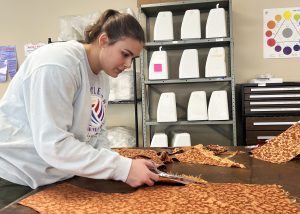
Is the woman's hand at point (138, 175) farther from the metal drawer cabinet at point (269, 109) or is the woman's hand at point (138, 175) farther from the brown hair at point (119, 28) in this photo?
the metal drawer cabinet at point (269, 109)

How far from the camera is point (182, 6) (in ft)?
9.78

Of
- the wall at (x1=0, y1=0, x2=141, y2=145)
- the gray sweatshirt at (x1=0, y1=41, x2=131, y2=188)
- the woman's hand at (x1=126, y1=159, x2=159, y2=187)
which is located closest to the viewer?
the gray sweatshirt at (x1=0, y1=41, x2=131, y2=188)

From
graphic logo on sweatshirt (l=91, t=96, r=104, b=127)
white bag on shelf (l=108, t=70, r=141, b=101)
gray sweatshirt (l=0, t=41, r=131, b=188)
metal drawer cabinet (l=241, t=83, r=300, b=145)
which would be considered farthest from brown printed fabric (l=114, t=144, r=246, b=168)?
white bag on shelf (l=108, t=70, r=141, b=101)

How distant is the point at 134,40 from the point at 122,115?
90.9 inches

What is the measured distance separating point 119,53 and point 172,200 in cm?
58

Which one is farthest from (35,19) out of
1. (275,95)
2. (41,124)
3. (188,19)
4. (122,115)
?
(41,124)

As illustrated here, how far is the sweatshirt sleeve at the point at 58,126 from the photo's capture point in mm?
1030

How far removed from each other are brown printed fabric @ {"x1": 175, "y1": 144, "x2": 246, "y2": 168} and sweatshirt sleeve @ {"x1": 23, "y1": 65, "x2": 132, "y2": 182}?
0.56 m

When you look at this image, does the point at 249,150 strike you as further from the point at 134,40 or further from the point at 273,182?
the point at 134,40

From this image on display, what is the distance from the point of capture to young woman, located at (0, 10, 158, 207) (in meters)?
1.04

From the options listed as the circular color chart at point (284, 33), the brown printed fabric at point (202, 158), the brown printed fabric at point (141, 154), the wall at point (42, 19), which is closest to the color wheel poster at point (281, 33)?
the circular color chart at point (284, 33)

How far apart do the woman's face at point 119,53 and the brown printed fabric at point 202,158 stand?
61 centimetres

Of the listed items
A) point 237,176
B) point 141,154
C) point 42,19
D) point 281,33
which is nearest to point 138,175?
point 237,176

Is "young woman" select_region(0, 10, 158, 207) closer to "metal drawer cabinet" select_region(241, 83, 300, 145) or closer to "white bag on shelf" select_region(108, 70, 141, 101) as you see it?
"metal drawer cabinet" select_region(241, 83, 300, 145)
